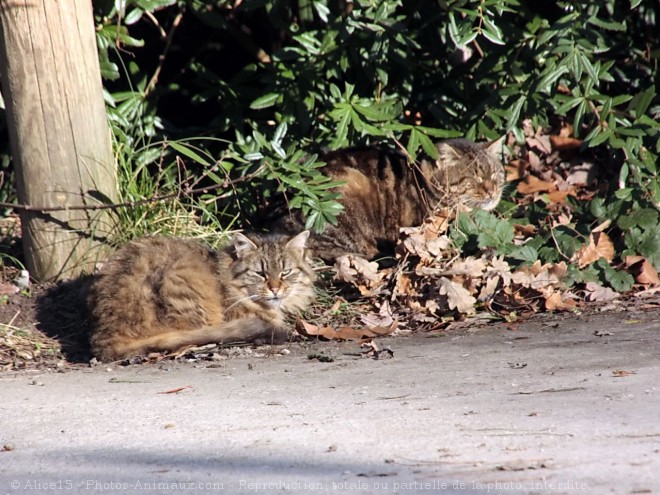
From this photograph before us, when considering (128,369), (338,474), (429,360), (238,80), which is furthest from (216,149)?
(338,474)

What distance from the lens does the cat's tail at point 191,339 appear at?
16.6 feet

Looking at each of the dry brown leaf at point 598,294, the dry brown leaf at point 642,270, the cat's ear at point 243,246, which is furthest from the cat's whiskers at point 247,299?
the dry brown leaf at point 642,270

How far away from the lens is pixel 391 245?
6.80 metres

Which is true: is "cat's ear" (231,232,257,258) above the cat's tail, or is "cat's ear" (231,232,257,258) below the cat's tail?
above

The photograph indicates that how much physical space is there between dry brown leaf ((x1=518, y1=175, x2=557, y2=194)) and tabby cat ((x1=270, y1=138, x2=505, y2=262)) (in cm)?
31

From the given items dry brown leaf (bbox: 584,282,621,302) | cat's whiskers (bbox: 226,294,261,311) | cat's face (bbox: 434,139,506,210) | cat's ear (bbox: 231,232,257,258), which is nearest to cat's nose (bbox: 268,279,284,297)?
cat's whiskers (bbox: 226,294,261,311)

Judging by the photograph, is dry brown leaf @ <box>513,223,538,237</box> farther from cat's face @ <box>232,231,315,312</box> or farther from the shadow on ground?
the shadow on ground

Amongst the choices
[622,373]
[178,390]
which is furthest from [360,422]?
[622,373]

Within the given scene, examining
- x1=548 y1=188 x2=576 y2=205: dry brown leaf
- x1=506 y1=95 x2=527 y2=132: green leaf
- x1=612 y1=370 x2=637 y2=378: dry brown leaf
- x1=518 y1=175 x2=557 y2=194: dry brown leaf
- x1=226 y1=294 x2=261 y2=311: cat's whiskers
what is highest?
x1=506 y1=95 x2=527 y2=132: green leaf

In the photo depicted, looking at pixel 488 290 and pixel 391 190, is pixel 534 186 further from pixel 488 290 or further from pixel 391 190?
pixel 488 290

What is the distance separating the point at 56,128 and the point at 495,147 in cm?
349

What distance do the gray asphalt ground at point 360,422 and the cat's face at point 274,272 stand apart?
3.04 feet

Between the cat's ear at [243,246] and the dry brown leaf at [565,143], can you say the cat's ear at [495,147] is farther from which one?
the cat's ear at [243,246]

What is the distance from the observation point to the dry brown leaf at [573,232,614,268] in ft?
19.6
